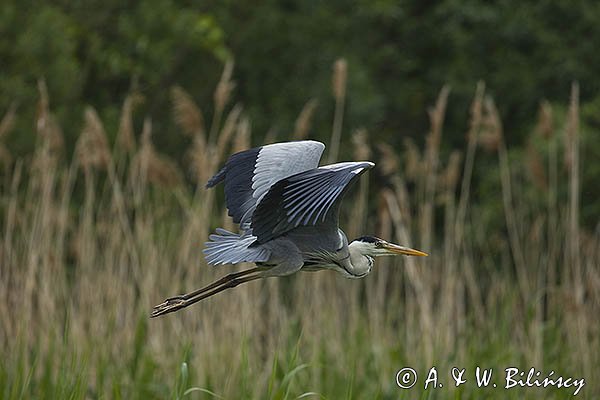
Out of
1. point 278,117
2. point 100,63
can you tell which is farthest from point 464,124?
point 100,63

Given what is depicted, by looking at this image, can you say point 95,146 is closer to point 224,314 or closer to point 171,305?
point 224,314

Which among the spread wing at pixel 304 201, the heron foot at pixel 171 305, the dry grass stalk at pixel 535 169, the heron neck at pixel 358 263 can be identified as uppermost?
the dry grass stalk at pixel 535 169

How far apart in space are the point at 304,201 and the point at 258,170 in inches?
17.3

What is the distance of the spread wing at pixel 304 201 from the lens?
2.81m

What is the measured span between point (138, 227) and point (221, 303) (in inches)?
21.5

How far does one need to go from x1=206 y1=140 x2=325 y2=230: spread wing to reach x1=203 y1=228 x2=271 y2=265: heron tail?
0.19ft

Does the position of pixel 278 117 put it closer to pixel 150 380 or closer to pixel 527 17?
pixel 527 17

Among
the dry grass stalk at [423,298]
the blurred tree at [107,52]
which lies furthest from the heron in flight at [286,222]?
the blurred tree at [107,52]

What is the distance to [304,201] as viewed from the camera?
9.29ft

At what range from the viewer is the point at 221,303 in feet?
16.8

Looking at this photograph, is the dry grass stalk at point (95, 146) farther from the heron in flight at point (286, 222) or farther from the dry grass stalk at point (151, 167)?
the heron in flight at point (286, 222)

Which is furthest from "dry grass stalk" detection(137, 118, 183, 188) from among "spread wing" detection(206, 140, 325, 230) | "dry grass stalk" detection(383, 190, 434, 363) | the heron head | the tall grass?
the heron head

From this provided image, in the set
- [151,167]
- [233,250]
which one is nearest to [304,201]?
[233,250]

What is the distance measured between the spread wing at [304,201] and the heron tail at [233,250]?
0.04 metres
